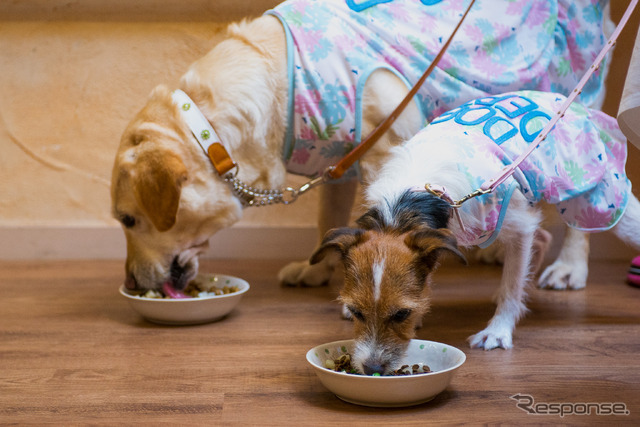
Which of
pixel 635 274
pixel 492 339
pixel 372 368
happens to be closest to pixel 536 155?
pixel 492 339

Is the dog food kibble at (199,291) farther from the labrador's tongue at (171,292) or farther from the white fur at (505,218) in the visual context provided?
the white fur at (505,218)

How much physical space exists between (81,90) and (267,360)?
208 centimetres

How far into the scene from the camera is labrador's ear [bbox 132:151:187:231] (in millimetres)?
2211

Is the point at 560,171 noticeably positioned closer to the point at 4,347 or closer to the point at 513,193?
the point at 513,193

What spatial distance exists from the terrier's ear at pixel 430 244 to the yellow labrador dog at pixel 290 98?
70 centimetres

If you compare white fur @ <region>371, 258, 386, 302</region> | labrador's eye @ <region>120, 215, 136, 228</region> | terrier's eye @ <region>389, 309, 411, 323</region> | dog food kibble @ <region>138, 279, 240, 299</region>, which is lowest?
dog food kibble @ <region>138, 279, 240, 299</region>

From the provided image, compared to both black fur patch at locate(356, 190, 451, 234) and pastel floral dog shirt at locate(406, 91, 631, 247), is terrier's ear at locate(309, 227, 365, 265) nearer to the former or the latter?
black fur patch at locate(356, 190, 451, 234)

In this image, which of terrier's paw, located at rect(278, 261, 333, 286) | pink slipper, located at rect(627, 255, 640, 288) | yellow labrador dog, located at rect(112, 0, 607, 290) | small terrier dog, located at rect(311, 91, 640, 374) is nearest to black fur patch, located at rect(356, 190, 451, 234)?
small terrier dog, located at rect(311, 91, 640, 374)

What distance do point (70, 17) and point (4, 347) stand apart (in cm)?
188

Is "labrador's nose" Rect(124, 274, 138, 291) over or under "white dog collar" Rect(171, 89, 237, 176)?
under

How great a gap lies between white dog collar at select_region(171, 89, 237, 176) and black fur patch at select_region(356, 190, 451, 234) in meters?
0.69

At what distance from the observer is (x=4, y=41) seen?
132 inches

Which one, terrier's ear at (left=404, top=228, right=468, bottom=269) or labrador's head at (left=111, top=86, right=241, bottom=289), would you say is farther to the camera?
labrador's head at (left=111, top=86, right=241, bottom=289)

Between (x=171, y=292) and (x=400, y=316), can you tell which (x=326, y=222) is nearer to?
(x=171, y=292)
